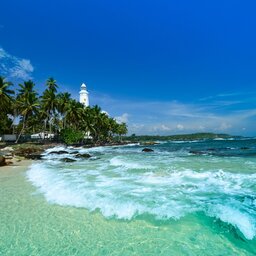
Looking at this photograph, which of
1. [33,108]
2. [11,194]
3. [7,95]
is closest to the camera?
[11,194]

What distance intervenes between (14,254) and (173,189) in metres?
6.26

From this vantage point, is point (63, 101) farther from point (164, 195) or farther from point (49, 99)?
point (164, 195)

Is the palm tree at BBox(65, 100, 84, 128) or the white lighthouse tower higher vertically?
the white lighthouse tower

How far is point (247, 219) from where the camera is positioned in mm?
6141

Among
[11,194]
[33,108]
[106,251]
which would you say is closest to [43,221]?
[106,251]

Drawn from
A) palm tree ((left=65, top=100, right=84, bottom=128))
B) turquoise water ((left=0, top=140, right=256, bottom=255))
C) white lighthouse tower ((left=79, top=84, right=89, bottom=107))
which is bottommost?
turquoise water ((left=0, top=140, right=256, bottom=255))

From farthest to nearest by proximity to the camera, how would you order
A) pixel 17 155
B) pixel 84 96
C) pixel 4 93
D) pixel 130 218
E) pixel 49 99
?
1. pixel 84 96
2. pixel 49 99
3. pixel 4 93
4. pixel 17 155
5. pixel 130 218

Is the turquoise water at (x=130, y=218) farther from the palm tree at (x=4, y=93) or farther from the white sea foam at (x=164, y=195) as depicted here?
the palm tree at (x=4, y=93)

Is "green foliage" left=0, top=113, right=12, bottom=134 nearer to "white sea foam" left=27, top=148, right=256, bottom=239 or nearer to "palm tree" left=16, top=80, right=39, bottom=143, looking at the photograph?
"palm tree" left=16, top=80, right=39, bottom=143

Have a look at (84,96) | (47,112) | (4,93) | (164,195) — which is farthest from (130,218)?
(84,96)

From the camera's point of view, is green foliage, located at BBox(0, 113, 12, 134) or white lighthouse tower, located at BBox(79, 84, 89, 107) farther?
white lighthouse tower, located at BBox(79, 84, 89, 107)

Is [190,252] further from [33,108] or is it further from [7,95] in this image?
[33,108]

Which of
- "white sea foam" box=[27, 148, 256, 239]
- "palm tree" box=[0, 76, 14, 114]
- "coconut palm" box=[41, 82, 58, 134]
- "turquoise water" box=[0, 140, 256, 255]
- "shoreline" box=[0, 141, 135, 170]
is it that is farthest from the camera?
"coconut palm" box=[41, 82, 58, 134]

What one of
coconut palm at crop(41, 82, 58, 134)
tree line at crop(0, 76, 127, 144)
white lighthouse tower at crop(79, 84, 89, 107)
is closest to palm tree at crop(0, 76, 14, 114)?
tree line at crop(0, 76, 127, 144)
